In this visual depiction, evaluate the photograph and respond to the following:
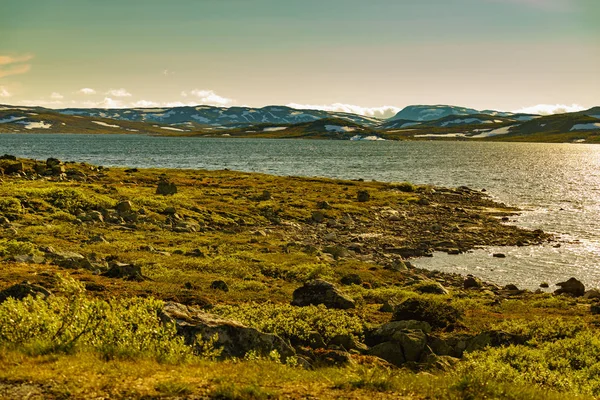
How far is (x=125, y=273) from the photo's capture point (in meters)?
23.8

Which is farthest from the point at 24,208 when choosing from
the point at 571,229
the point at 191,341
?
the point at 571,229

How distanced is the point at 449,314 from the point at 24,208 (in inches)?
1357

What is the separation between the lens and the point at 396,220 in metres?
57.8

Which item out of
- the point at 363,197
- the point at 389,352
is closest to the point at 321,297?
the point at 389,352

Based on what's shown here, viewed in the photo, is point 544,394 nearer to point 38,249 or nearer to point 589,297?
point 589,297

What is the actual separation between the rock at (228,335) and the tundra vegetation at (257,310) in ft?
0.14

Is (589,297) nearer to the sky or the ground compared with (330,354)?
nearer to the ground

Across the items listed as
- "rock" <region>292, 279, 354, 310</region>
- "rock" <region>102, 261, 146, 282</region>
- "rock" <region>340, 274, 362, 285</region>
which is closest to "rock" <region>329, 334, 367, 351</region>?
"rock" <region>292, 279, 354, 310</region>

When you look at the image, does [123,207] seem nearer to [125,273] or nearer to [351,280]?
[125,273]

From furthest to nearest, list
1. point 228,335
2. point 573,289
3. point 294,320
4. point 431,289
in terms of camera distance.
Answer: point 573,289 < point 431,289 < point 294,320 < point 228,335

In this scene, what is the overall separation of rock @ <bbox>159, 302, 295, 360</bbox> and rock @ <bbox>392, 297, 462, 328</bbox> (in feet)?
25.7

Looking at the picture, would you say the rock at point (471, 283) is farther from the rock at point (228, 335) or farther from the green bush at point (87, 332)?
→ the green bush at point (87, 332)

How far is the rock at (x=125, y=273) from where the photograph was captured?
23.5 meters

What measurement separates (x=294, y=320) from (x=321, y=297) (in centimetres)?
416
